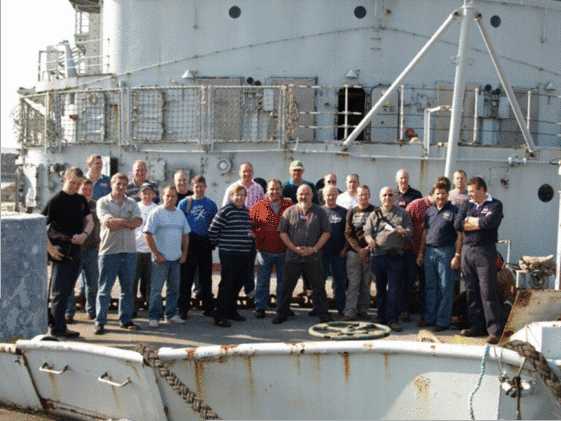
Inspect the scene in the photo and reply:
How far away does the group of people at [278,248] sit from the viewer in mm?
8477

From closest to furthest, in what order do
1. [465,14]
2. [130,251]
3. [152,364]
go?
1. [152,364]
2. [130,251]
3. [465,14]

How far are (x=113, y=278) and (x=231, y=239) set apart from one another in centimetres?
146

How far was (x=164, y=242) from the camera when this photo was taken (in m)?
9.05

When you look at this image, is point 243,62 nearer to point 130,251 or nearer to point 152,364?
point 130,251

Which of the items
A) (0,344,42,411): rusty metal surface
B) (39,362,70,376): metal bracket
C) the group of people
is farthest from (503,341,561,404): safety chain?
(0,344,42,411): rusty metal surface

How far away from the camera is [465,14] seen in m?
11.2

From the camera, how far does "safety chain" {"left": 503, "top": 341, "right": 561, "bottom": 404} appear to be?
5438mm

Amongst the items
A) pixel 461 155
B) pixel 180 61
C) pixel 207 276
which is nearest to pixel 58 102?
pixel 180 61

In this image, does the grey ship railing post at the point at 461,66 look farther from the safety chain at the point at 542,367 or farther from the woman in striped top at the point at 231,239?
the safety chain at the point at 542,367

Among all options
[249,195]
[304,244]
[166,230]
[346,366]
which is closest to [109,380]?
[346,366]

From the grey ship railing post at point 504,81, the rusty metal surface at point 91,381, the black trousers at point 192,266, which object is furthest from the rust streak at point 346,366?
the grey ship railing post at point 504,81

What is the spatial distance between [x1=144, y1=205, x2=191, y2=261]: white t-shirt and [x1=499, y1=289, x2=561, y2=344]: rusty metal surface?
4.08 meters

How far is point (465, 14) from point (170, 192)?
5017 millimetres

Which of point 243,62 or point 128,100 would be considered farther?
point 243,62
